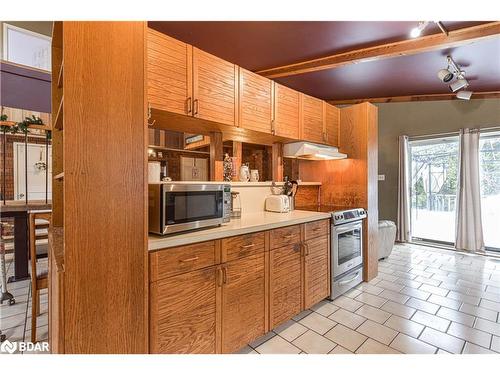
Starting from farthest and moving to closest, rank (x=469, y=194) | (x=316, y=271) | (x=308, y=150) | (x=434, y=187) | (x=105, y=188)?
(x=434, y=187)
(x=469, y=194)
(x=308, y=150)
(x=316, y=271)
(x=105, y=188)

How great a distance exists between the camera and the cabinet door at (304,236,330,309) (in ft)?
7.14

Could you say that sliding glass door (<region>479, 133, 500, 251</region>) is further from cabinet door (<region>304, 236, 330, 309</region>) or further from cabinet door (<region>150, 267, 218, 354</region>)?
cabinet door (<region>150, 267, 218, 354</region>)

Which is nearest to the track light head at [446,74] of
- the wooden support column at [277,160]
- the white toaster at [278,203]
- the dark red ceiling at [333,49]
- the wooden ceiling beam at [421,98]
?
the dark red ceiling at [333,49]

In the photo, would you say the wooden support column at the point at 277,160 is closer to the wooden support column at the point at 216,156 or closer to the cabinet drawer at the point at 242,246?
the wooden support column at the point at 216,156

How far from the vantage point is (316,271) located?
2.29m

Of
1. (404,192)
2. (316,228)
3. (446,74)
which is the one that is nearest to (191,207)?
(316,228)

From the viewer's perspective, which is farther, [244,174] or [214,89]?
[244,174]

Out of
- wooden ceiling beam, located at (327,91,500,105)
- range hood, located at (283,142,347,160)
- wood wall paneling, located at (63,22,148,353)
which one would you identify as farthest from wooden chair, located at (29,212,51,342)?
wooden ceiling beam, located at (327,91,500,105)

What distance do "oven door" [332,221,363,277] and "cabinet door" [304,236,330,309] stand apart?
0.40 ft

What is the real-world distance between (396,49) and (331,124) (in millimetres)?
997

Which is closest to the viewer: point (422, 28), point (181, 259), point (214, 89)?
point (181, 259)

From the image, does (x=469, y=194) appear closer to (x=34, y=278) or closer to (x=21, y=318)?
(x=34, y=278)

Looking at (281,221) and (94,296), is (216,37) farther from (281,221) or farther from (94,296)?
(94,296)

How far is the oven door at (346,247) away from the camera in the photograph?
2487 mm
